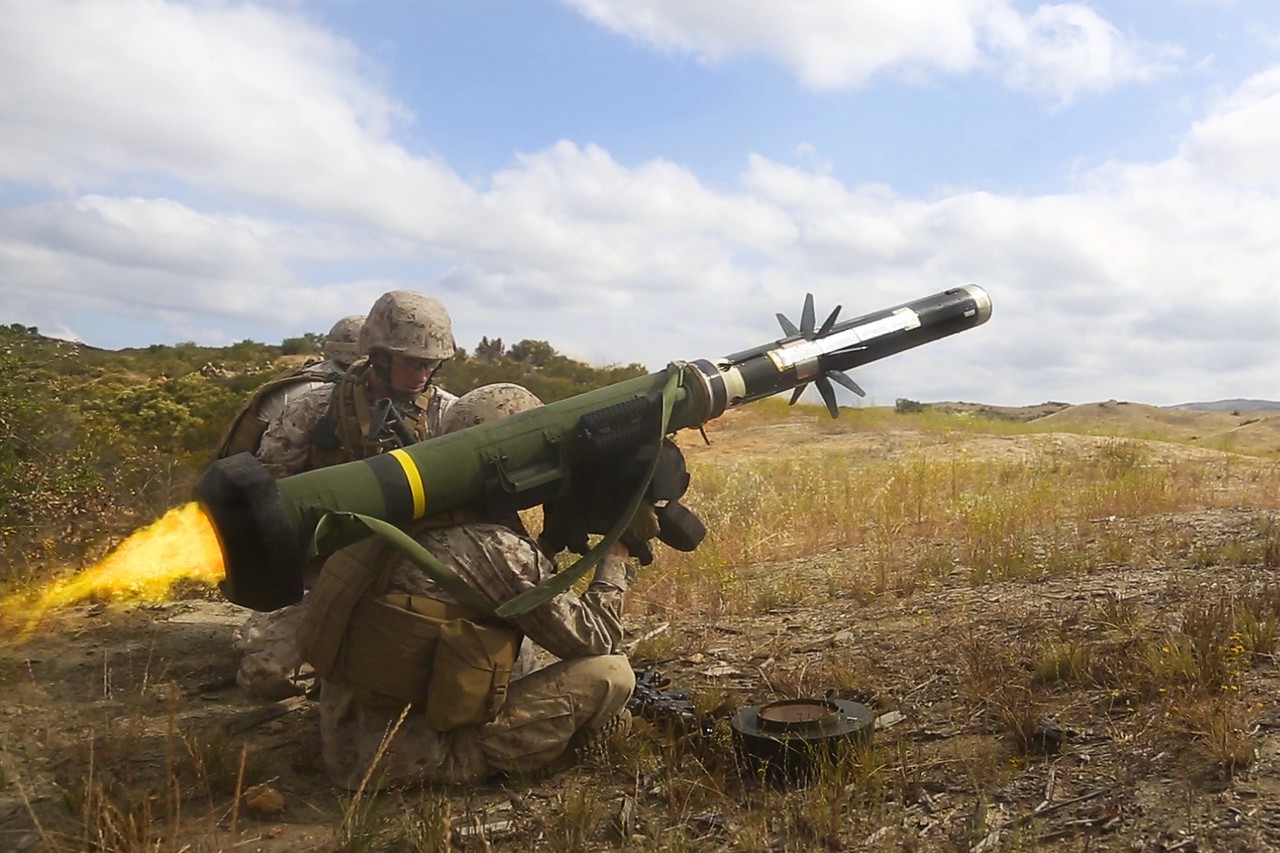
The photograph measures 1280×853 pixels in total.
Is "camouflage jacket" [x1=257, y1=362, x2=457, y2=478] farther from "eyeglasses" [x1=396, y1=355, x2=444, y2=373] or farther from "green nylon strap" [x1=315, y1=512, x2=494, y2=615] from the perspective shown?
"green nylon strap" [x1=315, y1=512, x2=494, y2=615]

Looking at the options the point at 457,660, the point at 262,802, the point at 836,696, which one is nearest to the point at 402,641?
the point at 457,660

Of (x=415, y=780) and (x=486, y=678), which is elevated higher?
(x=486, y=678)

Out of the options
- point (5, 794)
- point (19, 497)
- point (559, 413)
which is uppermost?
point (559, 413)

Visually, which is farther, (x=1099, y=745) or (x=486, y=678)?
(x=486, y=678)

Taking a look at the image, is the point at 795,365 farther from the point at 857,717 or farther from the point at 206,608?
the point at 206,608

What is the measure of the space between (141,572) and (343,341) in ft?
8.14

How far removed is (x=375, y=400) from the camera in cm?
584

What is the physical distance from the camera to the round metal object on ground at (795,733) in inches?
144

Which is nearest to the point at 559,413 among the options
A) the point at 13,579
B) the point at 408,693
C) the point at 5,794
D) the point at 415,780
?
the point at 408,693

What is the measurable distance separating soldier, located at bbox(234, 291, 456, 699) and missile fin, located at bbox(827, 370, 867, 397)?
7.21ft

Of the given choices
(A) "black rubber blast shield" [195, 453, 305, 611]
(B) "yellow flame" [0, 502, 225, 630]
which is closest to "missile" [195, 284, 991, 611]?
(A) "black rubber blast shield" [195, 453, 305, 611]

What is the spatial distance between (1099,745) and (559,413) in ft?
7.89

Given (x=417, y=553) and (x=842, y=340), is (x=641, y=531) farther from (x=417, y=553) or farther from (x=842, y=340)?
(x=842, y=340)

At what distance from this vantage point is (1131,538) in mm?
6816
